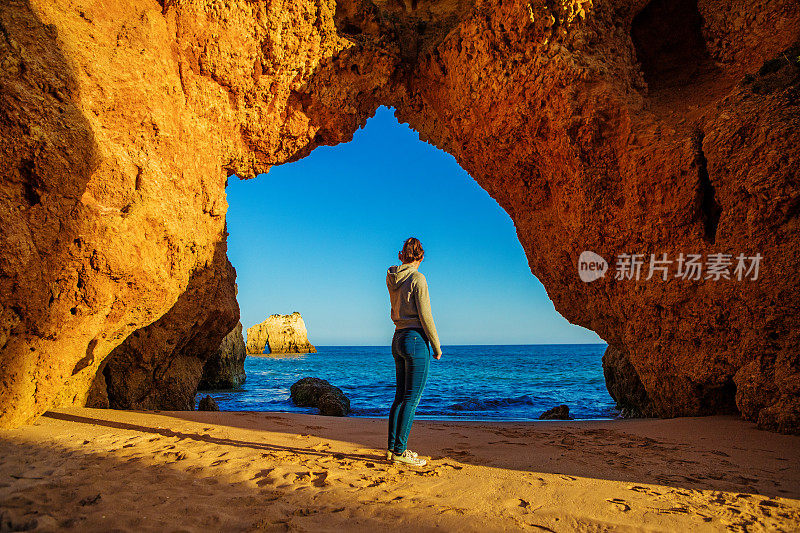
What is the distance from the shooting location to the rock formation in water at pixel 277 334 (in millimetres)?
62906

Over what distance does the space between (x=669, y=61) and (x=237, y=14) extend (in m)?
8.48

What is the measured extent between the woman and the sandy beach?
22 cm

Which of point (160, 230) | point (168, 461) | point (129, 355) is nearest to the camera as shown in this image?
point (168, 461)

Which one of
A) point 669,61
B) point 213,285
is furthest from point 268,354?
point 669,61

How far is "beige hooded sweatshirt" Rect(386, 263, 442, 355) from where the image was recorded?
3701mm

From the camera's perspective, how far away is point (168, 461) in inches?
134

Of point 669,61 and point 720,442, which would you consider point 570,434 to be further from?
point 669,61

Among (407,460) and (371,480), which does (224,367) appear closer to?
(407,460)

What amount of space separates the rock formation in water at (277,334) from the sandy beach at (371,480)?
60752 millimetres

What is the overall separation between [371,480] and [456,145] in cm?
771

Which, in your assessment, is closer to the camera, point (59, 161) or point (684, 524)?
point (684, 524)

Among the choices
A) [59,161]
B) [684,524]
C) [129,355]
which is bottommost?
[684,524]

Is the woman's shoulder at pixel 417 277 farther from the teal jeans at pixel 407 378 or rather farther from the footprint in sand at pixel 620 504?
the footprint in sand at pixel 620 504

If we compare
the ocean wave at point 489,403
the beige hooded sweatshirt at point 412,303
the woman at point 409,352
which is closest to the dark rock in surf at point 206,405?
the ocean wave at point 489,403
